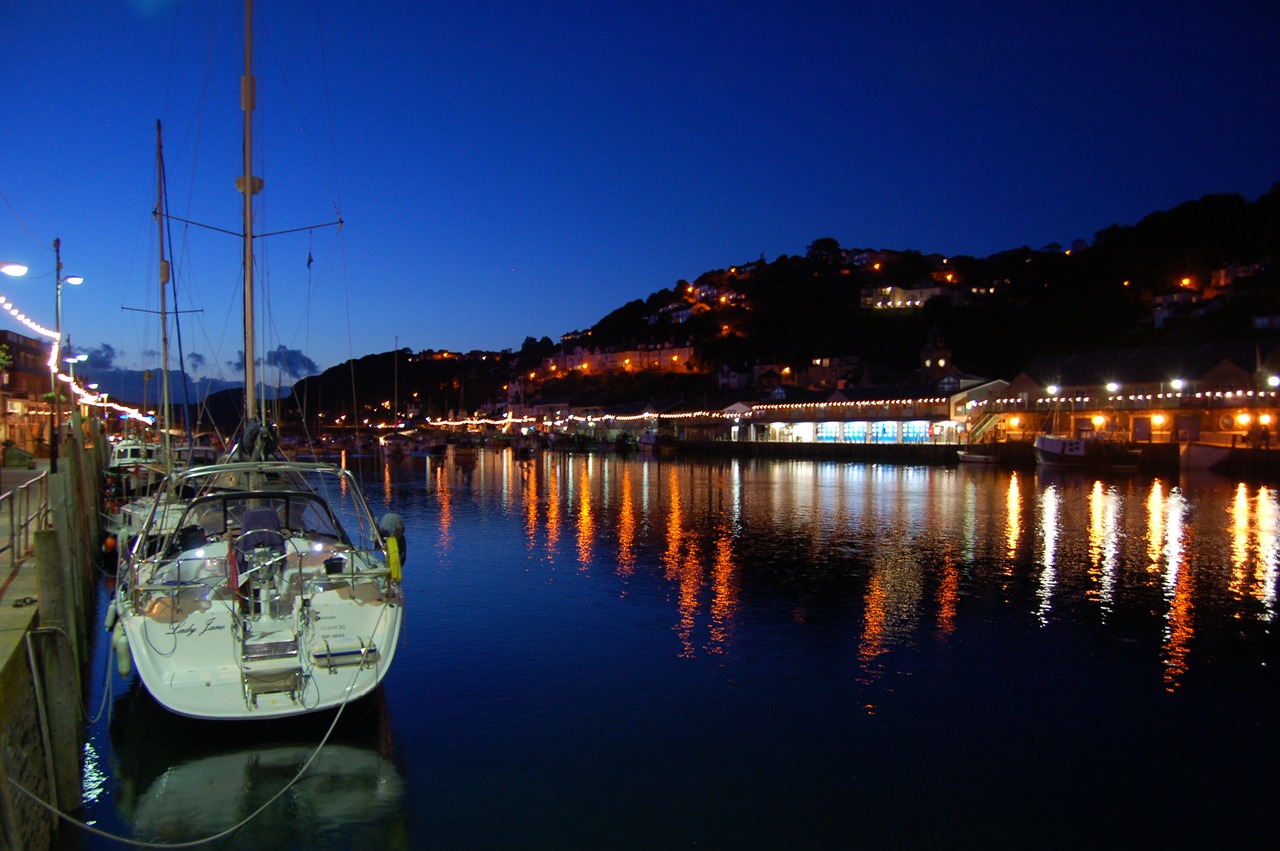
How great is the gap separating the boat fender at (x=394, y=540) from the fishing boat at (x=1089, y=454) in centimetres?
5842

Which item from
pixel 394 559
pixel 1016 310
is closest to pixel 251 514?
pixel 394 559

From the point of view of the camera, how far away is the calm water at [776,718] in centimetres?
971

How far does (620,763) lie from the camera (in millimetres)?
11133

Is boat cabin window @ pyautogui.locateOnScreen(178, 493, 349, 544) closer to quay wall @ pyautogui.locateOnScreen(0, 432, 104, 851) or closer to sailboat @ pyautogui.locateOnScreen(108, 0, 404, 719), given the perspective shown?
sailboat @ pyautogui.locateOnScreen(108, 0, 404, 719)

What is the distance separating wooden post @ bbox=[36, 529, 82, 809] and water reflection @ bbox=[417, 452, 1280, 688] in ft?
30.7

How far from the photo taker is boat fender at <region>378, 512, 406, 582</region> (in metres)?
11.3

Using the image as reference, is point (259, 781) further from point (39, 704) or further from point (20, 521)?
point (20, 521)

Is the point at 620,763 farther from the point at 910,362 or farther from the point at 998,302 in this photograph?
the point at 998,302

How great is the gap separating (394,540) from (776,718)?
5.81 m

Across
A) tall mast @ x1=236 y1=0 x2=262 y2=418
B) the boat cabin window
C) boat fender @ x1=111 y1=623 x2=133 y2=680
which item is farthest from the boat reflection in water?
tall mast @ x1=236 y1=0 x2=262 y2=418

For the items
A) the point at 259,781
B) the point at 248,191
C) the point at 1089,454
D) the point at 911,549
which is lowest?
the point at 911,549

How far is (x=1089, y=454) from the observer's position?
205ft

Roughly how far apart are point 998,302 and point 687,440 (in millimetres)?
62000

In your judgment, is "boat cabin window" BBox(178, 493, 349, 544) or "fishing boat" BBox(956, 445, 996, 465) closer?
"boat cabin window" BBox(178, 493, 349, 544)
